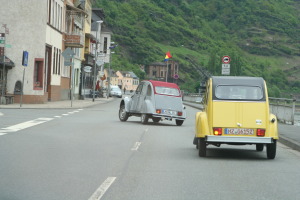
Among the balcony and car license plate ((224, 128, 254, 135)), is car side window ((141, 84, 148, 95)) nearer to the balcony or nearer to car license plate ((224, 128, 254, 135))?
car license plate ((224, 128, 254, 135))

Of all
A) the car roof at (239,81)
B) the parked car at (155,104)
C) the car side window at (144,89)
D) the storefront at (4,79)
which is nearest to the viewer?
the car roof at (239,81)

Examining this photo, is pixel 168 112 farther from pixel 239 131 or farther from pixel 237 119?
pixel 239 131

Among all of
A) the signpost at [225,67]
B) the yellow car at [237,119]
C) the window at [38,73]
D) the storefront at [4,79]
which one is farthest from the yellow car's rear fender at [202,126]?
the window at [38,73]

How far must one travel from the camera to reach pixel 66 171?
9961mm

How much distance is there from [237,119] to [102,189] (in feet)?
17.7

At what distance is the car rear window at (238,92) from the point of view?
13.4 m

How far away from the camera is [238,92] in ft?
44.2

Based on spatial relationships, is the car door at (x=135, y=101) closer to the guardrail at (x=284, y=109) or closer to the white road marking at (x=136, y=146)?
the guardrail at (x=284, y=109)

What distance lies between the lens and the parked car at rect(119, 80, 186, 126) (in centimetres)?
2481

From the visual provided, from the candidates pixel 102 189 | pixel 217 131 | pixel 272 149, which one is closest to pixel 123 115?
pixel 217 131

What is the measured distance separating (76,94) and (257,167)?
2098 inches

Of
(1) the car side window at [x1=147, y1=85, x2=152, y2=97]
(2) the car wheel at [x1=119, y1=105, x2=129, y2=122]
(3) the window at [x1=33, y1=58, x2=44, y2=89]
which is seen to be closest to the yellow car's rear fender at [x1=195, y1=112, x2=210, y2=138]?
(1) the car side window at [x1=147, y1=85, x2=152, y2=97]

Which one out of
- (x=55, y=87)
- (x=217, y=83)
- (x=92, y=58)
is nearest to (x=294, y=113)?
(x=217, y=83)

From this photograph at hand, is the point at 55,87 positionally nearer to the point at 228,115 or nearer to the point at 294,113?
the point at 294,113
